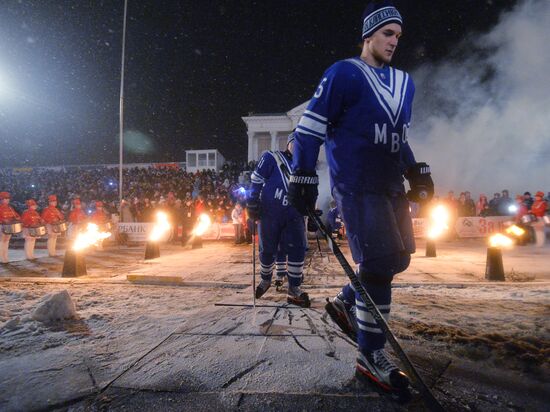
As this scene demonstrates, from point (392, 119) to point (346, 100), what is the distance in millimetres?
304

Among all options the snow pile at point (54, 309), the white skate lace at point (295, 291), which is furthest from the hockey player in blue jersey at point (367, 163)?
A: the snow pile at point (54, 309)

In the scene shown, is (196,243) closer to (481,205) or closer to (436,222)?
(436,222)

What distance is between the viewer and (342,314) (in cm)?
247

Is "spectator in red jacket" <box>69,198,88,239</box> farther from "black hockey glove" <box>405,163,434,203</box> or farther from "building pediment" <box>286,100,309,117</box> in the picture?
"building pediment" <box>286,100,309,117</box>

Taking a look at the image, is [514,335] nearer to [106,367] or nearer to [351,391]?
[351,391]

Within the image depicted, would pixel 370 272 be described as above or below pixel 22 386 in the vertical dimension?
above

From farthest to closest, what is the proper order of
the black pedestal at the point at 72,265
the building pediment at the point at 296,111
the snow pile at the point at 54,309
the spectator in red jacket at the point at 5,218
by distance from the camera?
the building pediment at the point at 296,111 → the spectator in red jacket at the point at 5,218 → the black pedestal at the point at 72,265 → the snow pile at the point at 54,309

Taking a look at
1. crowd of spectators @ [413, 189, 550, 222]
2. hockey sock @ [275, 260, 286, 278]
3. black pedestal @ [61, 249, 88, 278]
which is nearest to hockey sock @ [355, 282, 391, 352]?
hockey sock @ [275, 260, 286, 278]

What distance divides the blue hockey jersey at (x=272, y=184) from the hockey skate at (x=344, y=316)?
1.61 m

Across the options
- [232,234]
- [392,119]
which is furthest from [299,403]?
[232,234]

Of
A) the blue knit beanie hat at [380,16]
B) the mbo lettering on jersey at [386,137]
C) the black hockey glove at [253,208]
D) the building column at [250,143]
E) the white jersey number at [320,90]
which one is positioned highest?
the building column at [250,143]

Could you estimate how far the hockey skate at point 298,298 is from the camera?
3465mm

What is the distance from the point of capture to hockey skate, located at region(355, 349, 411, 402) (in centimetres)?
166

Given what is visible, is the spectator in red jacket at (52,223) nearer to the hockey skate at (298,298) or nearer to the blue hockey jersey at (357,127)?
the hockey skate at (298,298)
